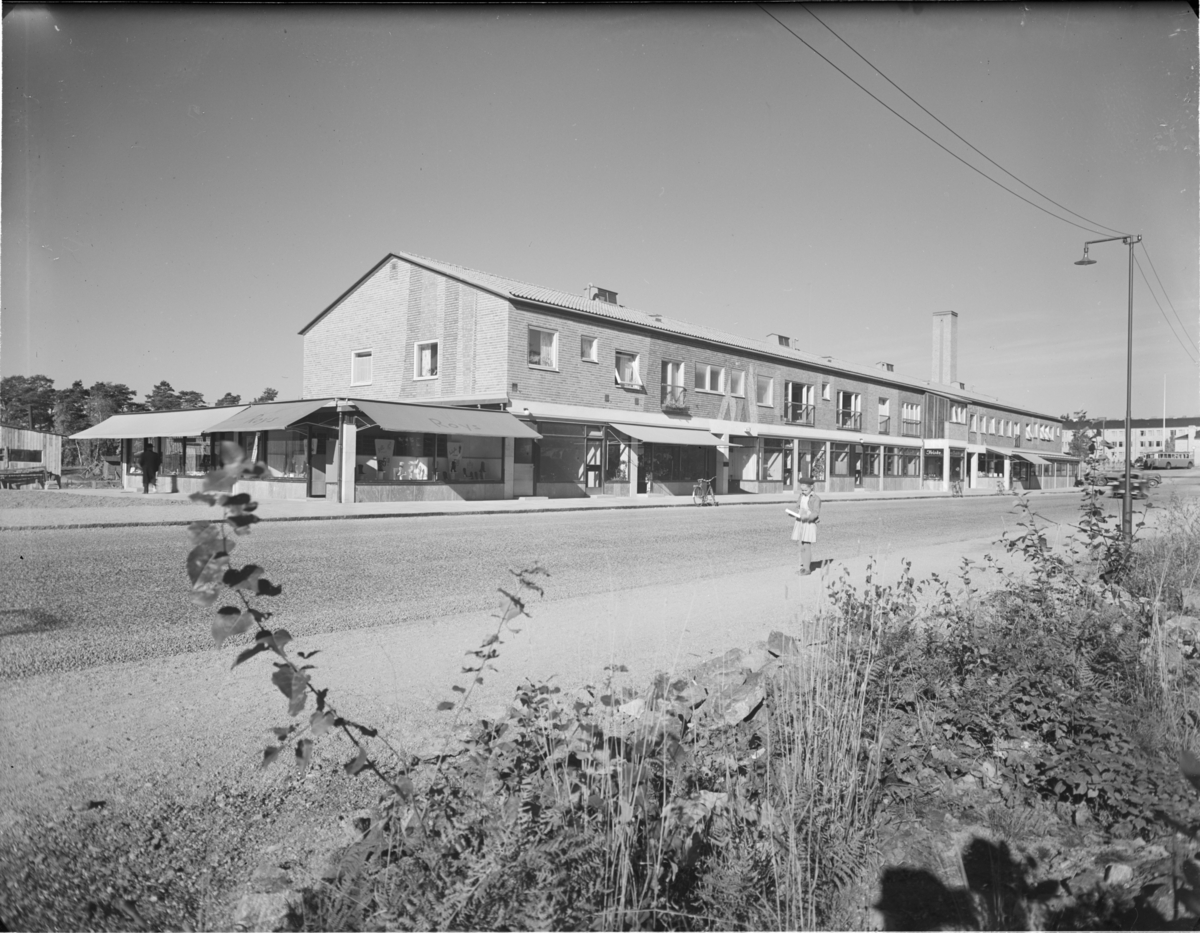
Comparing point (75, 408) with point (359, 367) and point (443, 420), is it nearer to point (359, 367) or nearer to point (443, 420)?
point (359, 367)

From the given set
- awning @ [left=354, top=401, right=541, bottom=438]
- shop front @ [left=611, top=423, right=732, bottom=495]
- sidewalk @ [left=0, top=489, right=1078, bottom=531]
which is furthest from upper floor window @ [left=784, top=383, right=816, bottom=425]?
awning @ [left=354, top=401, right=541, bottom=438]

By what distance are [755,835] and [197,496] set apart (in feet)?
6.68

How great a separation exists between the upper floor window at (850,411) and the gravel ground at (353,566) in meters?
23.3

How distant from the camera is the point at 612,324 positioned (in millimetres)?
27172

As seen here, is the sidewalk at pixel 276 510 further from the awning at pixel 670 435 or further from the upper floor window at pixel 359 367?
the upper floor window at pixel 359 367

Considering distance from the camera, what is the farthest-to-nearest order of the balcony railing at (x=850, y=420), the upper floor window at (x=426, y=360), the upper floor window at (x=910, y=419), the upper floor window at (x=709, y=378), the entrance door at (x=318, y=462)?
the upper floor window at (x=910, y=419), the balcony railing at (x=850, y=420), the upper floor window at (x=709, y=378), the upper floor window at (x=426, y=360), the entrance door at (x=318, y=462)

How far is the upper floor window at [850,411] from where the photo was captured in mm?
39959

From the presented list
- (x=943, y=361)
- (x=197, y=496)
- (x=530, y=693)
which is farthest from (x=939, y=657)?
(x=943, y=361)

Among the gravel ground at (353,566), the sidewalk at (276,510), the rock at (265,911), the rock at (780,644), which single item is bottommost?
the rock at (265,911)

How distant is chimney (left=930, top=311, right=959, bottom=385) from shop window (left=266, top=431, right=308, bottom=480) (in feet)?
178

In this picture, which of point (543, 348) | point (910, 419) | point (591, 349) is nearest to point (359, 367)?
point (543, 348)

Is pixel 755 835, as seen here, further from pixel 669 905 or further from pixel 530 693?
pixel 530 693

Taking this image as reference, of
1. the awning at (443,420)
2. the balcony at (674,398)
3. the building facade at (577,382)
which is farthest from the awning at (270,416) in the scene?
the balcony at (674,398)

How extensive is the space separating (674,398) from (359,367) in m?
11.6
